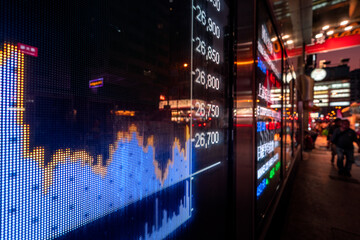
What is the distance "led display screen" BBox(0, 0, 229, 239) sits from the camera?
1.40 feet

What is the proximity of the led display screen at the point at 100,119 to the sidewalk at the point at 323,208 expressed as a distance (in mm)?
2437

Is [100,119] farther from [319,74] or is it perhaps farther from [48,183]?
[319,74]

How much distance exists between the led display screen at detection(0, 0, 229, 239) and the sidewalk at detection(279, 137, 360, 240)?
2437 millimetres

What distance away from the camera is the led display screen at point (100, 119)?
1.40 ft

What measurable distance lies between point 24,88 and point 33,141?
129 millimetres

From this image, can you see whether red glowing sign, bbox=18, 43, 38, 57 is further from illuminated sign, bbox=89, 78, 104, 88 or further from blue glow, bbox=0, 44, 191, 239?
illuminated sign, bbox=89, 78, 104, 88

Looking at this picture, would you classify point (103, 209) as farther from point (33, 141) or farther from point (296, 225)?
point (296, 225)

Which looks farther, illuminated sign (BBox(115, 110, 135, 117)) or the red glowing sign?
illuminated sign (BBox(115, 110, 135, 117))

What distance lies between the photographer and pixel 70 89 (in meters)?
0.51

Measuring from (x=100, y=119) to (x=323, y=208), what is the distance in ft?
13.5

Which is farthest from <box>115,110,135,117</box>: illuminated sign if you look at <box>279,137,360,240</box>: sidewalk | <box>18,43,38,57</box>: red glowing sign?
<box>279,137,360,240</box>: sidewalk

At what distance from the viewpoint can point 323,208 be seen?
3.20m

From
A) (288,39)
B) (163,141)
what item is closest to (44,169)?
(163,141)

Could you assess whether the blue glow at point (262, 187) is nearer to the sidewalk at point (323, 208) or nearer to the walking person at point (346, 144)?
the sidewalk at point (323, 208)
